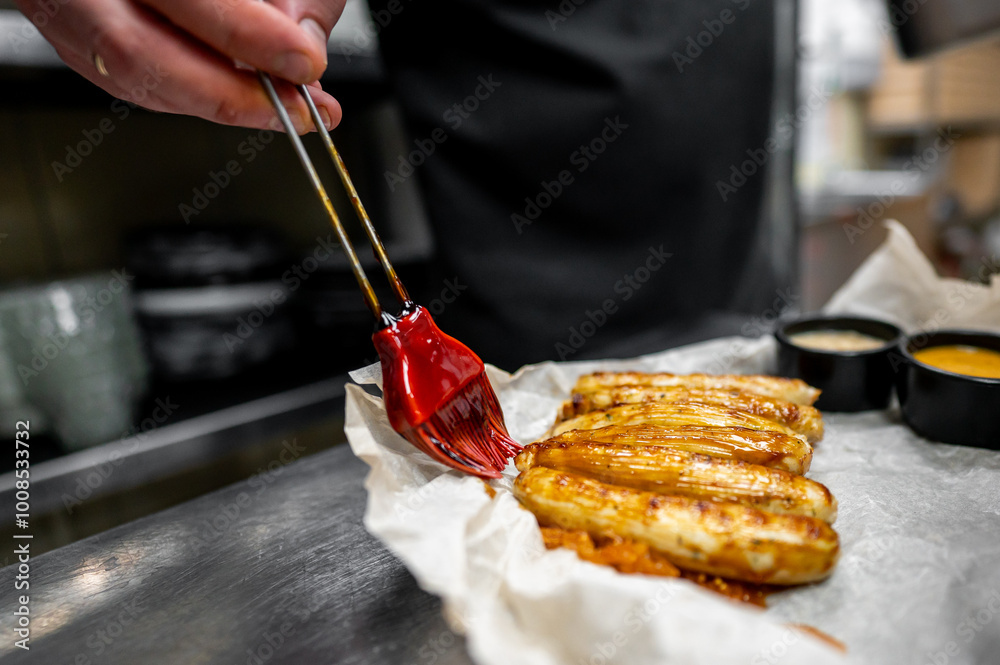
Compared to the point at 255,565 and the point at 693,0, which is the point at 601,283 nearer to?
the point at 693,0

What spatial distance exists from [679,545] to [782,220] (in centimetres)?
254

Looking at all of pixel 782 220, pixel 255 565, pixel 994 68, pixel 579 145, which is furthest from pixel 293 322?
pixel 994 68

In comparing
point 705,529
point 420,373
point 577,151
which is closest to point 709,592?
point 705,529

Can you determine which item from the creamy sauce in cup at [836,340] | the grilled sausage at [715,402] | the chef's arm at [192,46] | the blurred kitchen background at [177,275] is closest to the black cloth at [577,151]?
the blurred kitchen background at [177,275]

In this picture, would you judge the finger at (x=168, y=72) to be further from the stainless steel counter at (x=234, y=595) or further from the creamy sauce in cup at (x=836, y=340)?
the creamy sauce in cup at (x=836, y=340)

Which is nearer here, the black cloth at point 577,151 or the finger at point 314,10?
the finger at point 314,10

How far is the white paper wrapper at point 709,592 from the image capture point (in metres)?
0.74

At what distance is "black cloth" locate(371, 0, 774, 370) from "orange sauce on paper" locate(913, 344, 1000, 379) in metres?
0.80

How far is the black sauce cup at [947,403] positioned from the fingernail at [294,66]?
1461 mm

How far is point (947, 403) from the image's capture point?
1.29 m

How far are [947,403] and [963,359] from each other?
27cm

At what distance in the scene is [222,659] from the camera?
2.75ft

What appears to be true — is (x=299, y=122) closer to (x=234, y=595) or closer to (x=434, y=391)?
(x=434, y=391)

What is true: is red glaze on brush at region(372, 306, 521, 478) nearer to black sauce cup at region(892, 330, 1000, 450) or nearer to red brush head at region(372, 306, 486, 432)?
red brush head at region(372, 306, 486, 432)
